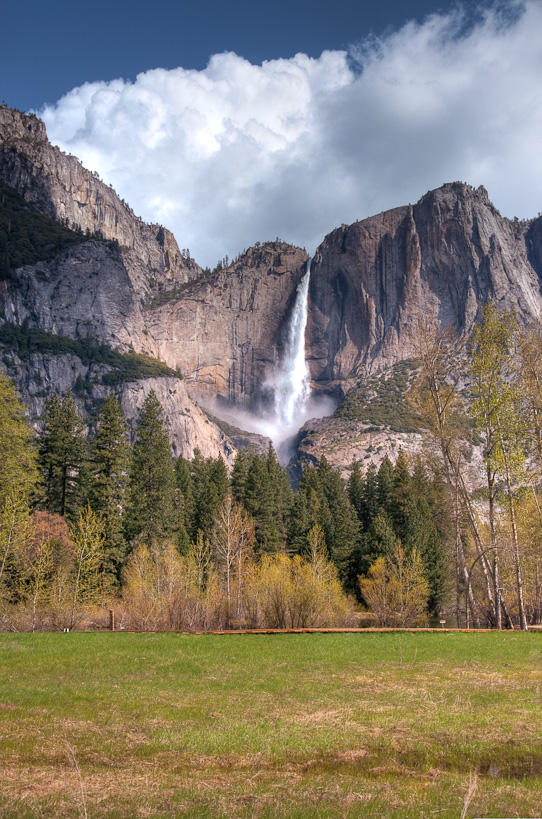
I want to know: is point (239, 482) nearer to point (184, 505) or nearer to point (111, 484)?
point (184, 505)

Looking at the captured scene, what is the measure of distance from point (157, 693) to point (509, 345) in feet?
73.1

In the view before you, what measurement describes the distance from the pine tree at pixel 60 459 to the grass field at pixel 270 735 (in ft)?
99.9

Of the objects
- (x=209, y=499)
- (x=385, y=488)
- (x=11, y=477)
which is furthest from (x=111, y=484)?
(x=385, y=488)

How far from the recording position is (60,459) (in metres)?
46.9

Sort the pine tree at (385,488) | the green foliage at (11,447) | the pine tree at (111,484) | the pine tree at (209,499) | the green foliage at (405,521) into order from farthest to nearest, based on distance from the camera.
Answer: the pine tree at (385,488), the pine tree at (209,499), the green foliage at (405,521), the pine tree at (111,484), the green foliage at (11,447)

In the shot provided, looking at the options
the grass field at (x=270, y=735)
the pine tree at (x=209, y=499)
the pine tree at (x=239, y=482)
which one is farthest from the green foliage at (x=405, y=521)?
the grass field at (x=270, y=735)

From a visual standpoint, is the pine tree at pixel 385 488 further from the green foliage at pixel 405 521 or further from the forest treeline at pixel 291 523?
the forest treeline at pixel 291 523

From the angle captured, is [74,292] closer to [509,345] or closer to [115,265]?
[115,265]

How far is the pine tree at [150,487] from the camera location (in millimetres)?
48781

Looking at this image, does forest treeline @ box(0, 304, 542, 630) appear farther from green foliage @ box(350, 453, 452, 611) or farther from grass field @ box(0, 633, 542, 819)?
grass field @ box(0, 633, 542, 819)

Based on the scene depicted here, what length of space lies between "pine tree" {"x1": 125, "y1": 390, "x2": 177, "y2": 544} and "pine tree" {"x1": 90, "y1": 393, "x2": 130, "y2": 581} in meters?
3.06

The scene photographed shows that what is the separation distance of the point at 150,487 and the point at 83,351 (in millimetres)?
124581

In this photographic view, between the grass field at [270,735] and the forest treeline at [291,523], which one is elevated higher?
the forest treeline at [291,523]

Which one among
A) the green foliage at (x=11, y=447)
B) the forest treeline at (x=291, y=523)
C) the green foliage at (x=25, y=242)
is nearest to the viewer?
the forest treeline at (x=291, y=523)
